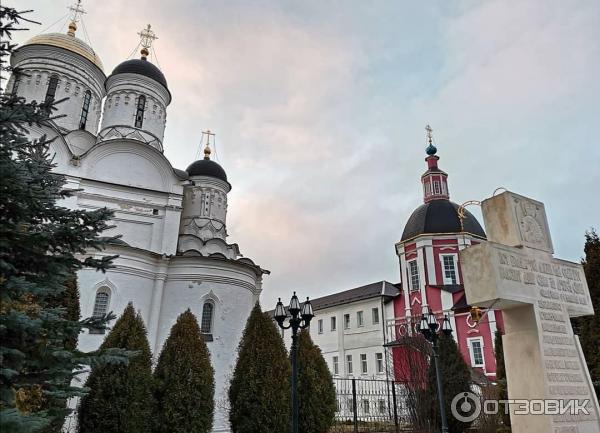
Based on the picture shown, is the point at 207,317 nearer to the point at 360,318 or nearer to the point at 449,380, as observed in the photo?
the point at 449,380

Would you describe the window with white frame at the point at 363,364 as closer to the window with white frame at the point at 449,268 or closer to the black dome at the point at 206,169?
the window with white frame at the point at 449,268

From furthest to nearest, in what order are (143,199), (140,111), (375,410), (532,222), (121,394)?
(140,111) → (143,199) → (375,410) → (121,394) → (532,222)

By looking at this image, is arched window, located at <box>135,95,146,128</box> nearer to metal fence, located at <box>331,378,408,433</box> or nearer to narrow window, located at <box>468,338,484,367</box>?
metal fence, located at <box>331,378,408,433</box>

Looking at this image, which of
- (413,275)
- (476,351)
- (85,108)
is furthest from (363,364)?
(85,108)

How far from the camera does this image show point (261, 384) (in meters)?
10.2

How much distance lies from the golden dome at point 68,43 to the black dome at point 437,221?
72.2 ft

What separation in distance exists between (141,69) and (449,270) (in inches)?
875

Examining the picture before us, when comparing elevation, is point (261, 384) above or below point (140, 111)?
below

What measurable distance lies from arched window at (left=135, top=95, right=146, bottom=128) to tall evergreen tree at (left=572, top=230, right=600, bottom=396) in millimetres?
19373

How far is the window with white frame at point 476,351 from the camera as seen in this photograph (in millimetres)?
23516

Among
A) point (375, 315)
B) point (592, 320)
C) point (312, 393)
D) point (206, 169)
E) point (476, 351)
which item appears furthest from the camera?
point (375, 315)

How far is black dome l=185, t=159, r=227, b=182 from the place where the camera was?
22109 mm

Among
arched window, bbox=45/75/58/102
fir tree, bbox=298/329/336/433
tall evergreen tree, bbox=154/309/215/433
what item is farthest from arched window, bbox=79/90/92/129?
fir tree, bbox=298/329/336/433

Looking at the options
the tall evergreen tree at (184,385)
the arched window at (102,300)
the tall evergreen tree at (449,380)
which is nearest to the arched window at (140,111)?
the arched window at (102,300)
